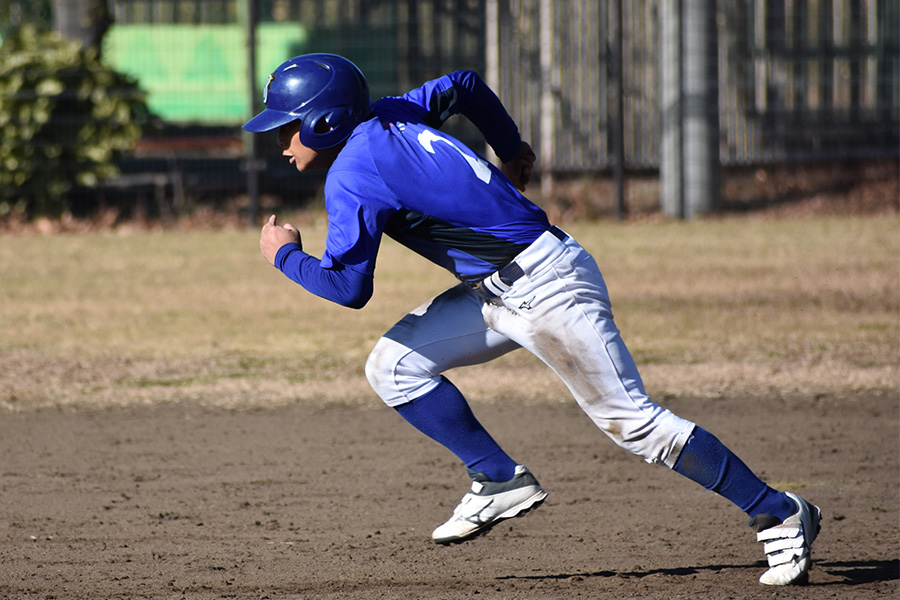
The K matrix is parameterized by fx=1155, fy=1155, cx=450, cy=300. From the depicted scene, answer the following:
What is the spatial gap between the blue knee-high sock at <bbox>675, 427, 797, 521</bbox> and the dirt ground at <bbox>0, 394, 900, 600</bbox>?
312mm

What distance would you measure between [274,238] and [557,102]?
35.5 ft

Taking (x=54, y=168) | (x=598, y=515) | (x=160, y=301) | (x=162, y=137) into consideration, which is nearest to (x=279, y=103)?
(x=598, y=515)

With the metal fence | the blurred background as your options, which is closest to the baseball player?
the blurred background

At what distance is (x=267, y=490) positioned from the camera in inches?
195

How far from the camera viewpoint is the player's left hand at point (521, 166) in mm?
4172

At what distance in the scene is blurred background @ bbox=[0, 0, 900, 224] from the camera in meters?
13.1

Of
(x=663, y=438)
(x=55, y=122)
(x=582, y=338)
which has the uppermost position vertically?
(x=55, y=122)

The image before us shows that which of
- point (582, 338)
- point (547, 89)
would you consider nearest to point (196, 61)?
point (547, 89)

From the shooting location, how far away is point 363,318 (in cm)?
873

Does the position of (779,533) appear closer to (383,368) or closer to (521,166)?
(383,368)

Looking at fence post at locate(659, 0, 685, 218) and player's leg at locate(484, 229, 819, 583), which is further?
fence post at locate(659, 0, 685, 218)

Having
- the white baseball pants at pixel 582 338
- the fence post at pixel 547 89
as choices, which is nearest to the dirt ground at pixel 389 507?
the white baseball pants at pixel 582 338

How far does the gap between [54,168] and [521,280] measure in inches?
424

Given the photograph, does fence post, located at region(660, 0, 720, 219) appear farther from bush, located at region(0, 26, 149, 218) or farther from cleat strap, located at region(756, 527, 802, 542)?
cleat strap, located at region(756, 527, 802, 542)
